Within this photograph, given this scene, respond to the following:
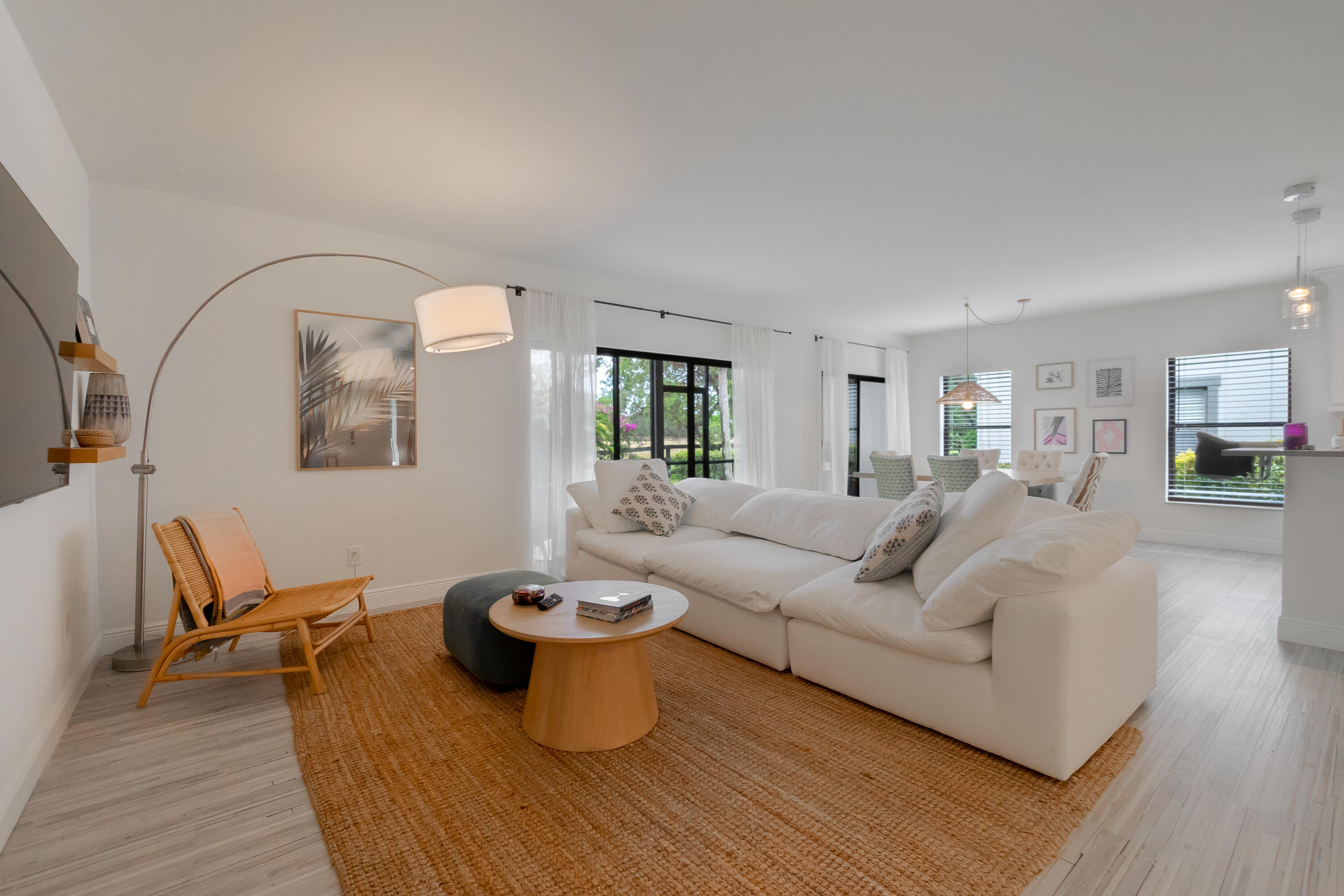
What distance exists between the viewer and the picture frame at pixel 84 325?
227 centimetres

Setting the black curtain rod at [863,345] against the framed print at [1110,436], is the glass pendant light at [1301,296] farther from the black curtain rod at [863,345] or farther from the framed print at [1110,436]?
the black curtain rod at [863,345]

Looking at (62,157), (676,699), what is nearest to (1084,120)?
(676,699)

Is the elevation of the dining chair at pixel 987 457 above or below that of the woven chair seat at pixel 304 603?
above

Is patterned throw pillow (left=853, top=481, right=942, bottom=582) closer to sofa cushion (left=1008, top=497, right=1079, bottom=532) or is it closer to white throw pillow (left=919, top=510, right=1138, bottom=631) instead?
white throw pillow (left=919, top=510, right=1138, bottom=631)

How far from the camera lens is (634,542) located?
12.4ft

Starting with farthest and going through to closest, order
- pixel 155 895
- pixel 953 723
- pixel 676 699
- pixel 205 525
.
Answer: pixel 205 525 < pixel 676 699 < pixel 953 723 < pixel 155 895

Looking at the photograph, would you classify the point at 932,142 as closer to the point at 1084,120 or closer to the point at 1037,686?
the point at 1084,120

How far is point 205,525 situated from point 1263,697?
16.0 feet

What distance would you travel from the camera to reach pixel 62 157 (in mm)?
2484

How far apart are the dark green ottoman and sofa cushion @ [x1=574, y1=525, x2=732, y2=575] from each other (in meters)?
0.77

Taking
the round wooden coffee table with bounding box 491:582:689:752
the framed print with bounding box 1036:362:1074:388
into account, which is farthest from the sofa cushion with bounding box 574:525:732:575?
the framed print with bounding box 1036:362:1074:388

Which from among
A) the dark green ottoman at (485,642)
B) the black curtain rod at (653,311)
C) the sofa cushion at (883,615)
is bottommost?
the dark green ottoman at (485,642)

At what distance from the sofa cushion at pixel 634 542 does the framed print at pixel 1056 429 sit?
187 inches

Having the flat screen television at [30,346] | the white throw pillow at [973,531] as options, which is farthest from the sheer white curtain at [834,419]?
the flat screen television at [30,346]
